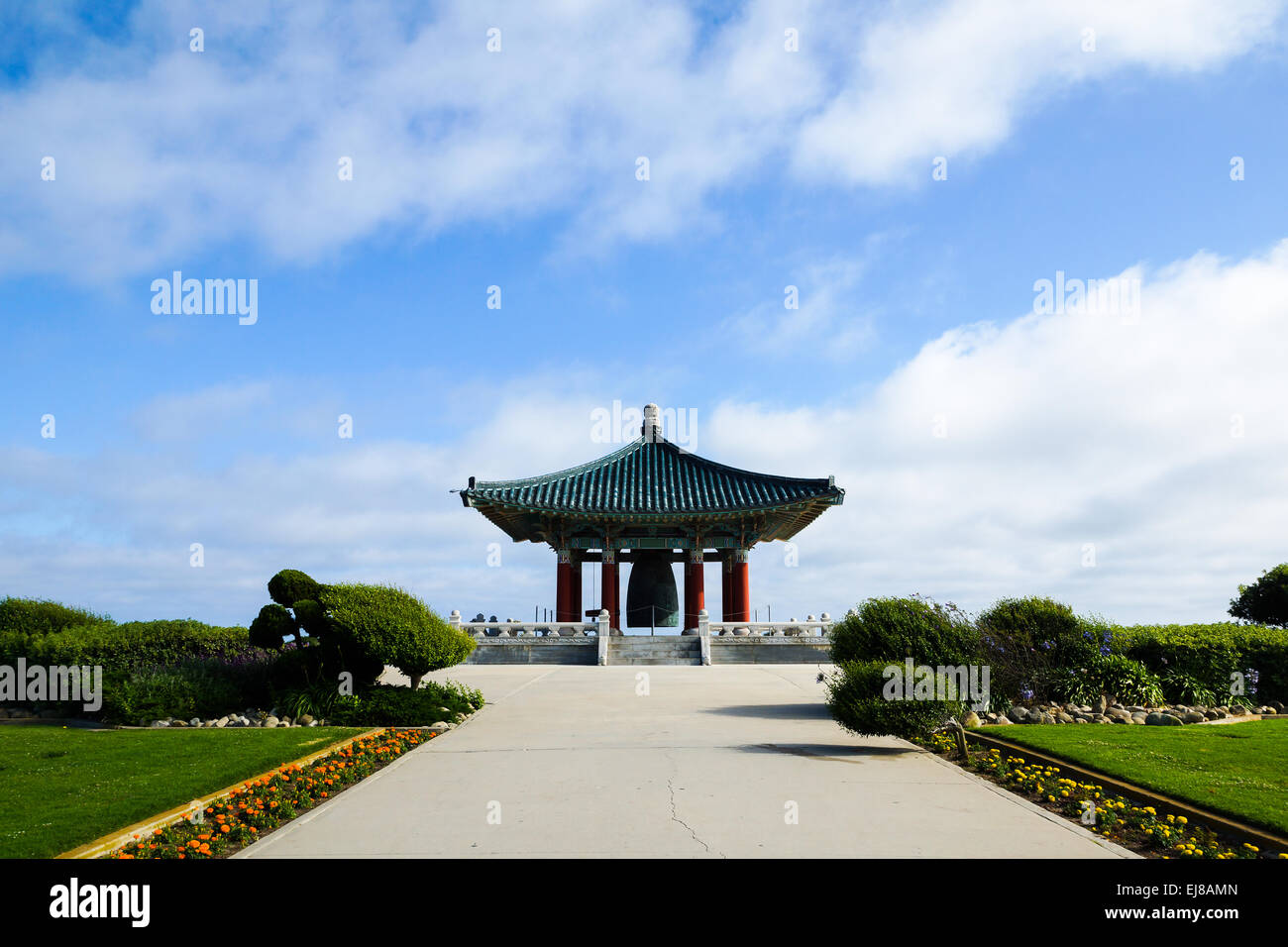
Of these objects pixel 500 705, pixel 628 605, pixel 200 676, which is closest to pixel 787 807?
pixel 500 705

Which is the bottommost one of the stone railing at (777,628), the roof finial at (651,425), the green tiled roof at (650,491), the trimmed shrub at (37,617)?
the stone railing at (777,628)

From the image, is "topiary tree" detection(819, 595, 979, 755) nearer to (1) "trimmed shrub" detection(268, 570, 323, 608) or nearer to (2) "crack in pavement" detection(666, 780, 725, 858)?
(2) "crack in pavement" detection(666, 780, 725, 858)

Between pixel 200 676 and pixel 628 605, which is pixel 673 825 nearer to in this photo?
pixel 200 676

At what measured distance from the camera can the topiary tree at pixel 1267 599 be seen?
33719mm

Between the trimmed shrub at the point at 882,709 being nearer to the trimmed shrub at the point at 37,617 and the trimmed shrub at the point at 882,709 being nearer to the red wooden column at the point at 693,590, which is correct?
the trimmed shrub at the point at 37,617

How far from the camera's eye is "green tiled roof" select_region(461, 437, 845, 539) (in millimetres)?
31609

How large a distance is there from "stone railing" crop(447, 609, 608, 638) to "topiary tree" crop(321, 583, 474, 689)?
578 inches

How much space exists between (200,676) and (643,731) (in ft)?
26.4

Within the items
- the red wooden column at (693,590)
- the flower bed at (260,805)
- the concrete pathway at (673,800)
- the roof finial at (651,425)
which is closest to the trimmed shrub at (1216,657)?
the concrete pathway at (673,800)

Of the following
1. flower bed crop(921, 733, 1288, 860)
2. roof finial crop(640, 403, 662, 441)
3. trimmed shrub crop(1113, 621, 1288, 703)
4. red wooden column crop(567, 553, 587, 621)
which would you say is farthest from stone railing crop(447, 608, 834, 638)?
flower bed crop(921, 733, 1288, 860)

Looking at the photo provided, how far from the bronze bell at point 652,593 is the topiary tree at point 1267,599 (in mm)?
22145

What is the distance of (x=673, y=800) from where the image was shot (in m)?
7.29

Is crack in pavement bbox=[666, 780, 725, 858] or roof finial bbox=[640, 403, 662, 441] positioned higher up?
roof finial bbox=[640, 403, 662, 441]
